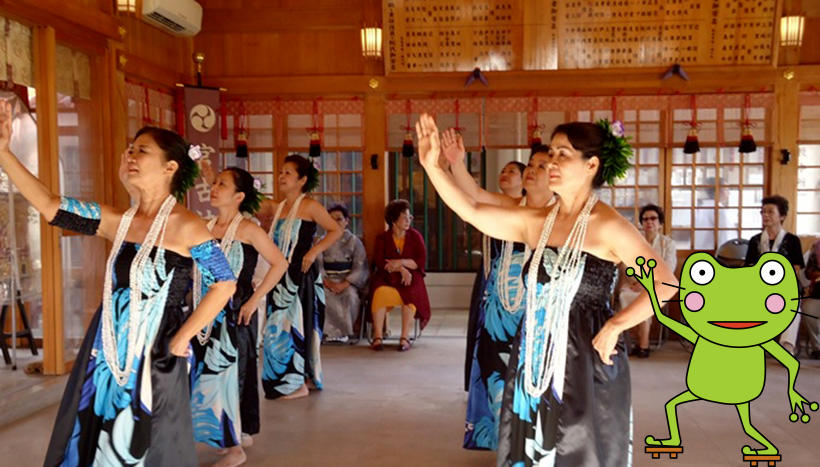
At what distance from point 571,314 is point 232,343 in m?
1.75

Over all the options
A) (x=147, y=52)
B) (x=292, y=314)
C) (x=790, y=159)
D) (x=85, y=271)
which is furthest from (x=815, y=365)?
(x=147, y=52)

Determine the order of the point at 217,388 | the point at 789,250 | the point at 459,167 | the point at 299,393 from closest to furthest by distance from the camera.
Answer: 1. the point at 459,167
2. the point at 217,388
3. the point at 299,393
4. the point at 789,250

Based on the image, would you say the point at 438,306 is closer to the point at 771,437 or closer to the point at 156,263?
the point at 771,437

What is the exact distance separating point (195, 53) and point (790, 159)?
520 cm

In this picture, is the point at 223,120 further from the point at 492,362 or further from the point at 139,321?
the point at 139,321

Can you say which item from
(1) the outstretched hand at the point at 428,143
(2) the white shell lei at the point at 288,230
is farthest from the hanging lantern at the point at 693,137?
(1) the outstretched hand at the point at 428,143

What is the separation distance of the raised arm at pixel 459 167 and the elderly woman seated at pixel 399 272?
2879 mm

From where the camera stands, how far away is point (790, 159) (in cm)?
643

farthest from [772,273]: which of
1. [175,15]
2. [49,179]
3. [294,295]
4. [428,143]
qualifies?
[175,15]

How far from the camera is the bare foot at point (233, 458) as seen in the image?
3.39m

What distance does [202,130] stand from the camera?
6.53m

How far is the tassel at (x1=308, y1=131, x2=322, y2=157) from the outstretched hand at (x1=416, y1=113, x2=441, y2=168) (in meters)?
4.68

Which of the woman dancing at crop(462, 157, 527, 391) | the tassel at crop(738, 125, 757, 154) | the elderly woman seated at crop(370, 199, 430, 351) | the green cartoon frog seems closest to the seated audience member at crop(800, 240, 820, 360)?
the tassel at crop(738, 125, 757, 154)

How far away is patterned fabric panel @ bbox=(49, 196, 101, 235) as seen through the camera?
7.84ft
